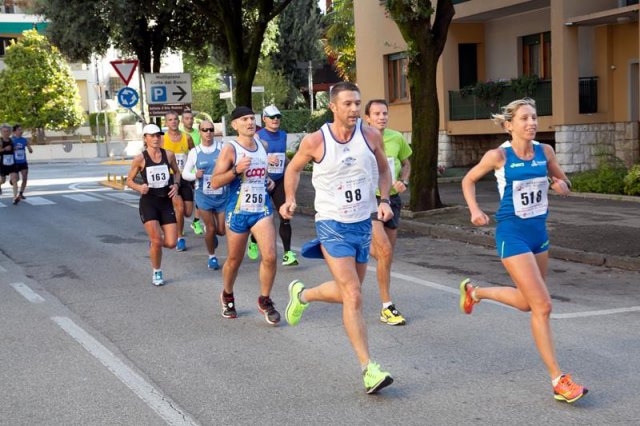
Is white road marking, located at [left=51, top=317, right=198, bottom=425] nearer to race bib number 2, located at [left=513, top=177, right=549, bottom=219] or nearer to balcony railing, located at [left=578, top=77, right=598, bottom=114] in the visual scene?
race bib number 2, located at [left=513, top=177, right=549, bottom=219]

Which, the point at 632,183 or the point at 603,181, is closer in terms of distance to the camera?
the point at 632,183

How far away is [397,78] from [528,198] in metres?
24.6

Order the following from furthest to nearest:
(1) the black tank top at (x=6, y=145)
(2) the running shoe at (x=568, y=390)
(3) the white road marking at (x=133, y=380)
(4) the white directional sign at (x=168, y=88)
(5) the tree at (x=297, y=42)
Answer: (5) the tree at (x=297, y=42) → (4) the white directional sign at (x=168, y=88) → (1) the black tank top at (x=6, y=145) → (3) the white road marking at (x=133, y=380) → (2) the running shoe at (x=568, y=390)

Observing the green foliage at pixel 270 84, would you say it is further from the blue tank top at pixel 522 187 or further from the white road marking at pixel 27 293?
the blue tank top at pixel 522 187

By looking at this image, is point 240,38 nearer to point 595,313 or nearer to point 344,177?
point 595,313

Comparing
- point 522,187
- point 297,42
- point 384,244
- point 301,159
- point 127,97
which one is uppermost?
point 297,42

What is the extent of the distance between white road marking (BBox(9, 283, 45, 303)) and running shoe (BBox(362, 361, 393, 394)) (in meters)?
5.10

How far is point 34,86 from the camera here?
54938mm

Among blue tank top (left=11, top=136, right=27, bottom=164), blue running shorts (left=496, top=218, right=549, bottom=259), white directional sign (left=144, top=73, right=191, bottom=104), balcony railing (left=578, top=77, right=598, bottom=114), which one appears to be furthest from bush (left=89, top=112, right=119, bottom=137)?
blue running shorts (left=496, top=218, right=549, bottom=259)

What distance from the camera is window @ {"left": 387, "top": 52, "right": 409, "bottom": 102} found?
29734 mm

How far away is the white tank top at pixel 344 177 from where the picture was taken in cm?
637

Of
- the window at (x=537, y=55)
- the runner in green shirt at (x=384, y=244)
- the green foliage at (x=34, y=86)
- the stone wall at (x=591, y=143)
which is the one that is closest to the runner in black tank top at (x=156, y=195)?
the runner in green shirt at (x=384, y=244)

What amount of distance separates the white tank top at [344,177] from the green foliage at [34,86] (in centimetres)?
5112

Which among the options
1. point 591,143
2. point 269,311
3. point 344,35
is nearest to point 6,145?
point 591,143
